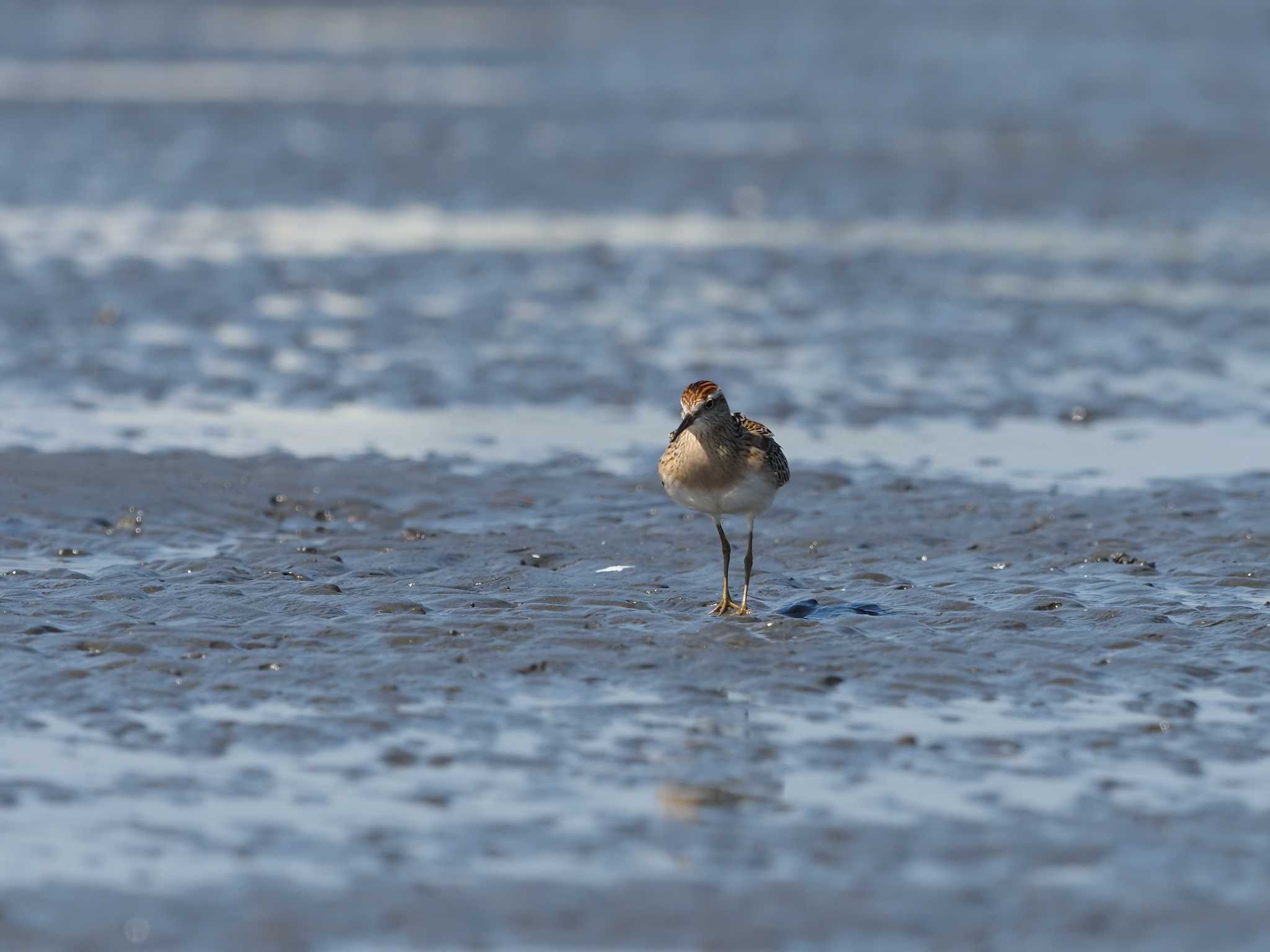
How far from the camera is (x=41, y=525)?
11945 mm

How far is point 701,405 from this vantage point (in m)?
10.0

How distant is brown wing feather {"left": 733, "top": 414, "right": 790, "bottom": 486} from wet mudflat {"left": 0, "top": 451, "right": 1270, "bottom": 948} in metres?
0.73

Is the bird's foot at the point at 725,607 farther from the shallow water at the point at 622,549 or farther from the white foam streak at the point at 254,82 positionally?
the white foam streak at the point at 254,82

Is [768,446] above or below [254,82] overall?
below

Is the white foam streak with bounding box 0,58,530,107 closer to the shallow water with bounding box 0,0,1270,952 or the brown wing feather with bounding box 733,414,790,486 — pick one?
the shallow water with bounding box 0,0,1270,952

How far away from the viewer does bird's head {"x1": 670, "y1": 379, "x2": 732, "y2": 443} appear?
9953 mm

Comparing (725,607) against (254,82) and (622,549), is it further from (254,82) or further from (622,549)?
(254,82)

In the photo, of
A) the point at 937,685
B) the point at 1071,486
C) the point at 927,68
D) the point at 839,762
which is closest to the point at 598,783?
the point at 839,762

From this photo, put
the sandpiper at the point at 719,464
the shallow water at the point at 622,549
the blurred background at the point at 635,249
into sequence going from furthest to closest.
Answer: the blurred background at the point at 635,249
the sandpiper at the point at 719,464
the shallow water at the point at 622,549

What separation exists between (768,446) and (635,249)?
12311 mm

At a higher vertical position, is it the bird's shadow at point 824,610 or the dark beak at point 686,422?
the dark beak at point 686,422

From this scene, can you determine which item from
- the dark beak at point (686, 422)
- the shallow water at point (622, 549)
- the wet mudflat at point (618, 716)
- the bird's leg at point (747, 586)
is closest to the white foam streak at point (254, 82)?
the shallow water at point (622, 549)

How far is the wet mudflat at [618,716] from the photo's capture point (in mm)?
6633

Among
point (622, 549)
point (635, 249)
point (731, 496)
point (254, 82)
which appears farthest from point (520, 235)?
point (254, 82)
